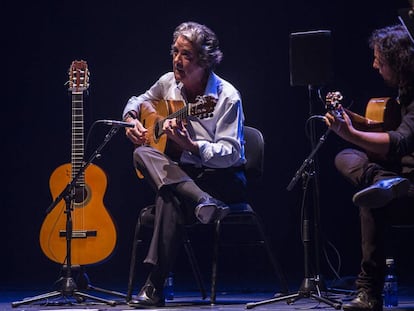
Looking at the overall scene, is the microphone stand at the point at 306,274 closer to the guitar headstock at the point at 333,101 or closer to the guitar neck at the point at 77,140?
the guitar headstock at the point at 333,101

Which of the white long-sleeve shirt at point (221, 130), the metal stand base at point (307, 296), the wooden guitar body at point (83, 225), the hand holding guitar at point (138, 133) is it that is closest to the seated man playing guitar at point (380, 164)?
the metal stand base at point (307, 296)

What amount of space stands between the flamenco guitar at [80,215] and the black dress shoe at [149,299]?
2.20 ft

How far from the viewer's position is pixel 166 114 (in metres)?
4.51

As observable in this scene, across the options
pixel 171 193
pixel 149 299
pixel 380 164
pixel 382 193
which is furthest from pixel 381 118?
pixel 149 299

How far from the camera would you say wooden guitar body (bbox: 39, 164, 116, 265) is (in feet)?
15.4

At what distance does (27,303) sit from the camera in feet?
14.1

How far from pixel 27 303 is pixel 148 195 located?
1697 mm

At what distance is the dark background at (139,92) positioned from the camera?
5.64 metres

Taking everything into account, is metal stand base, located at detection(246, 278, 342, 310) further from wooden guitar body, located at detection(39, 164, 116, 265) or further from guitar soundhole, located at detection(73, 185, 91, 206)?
guitar soundhole, located at detection(73, 185, 91, 206)

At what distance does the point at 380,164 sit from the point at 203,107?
0.95m

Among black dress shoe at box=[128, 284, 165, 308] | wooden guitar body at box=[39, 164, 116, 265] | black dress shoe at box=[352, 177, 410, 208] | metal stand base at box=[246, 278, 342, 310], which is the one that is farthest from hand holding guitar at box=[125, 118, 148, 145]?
black dress shoe at box=[352, 177, 410, 208]

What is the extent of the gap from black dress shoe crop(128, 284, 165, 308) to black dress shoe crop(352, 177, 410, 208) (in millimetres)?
1179

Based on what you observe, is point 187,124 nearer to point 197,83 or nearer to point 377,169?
point 197,83

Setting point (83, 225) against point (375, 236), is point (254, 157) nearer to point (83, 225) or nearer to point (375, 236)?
point (83, 225)
